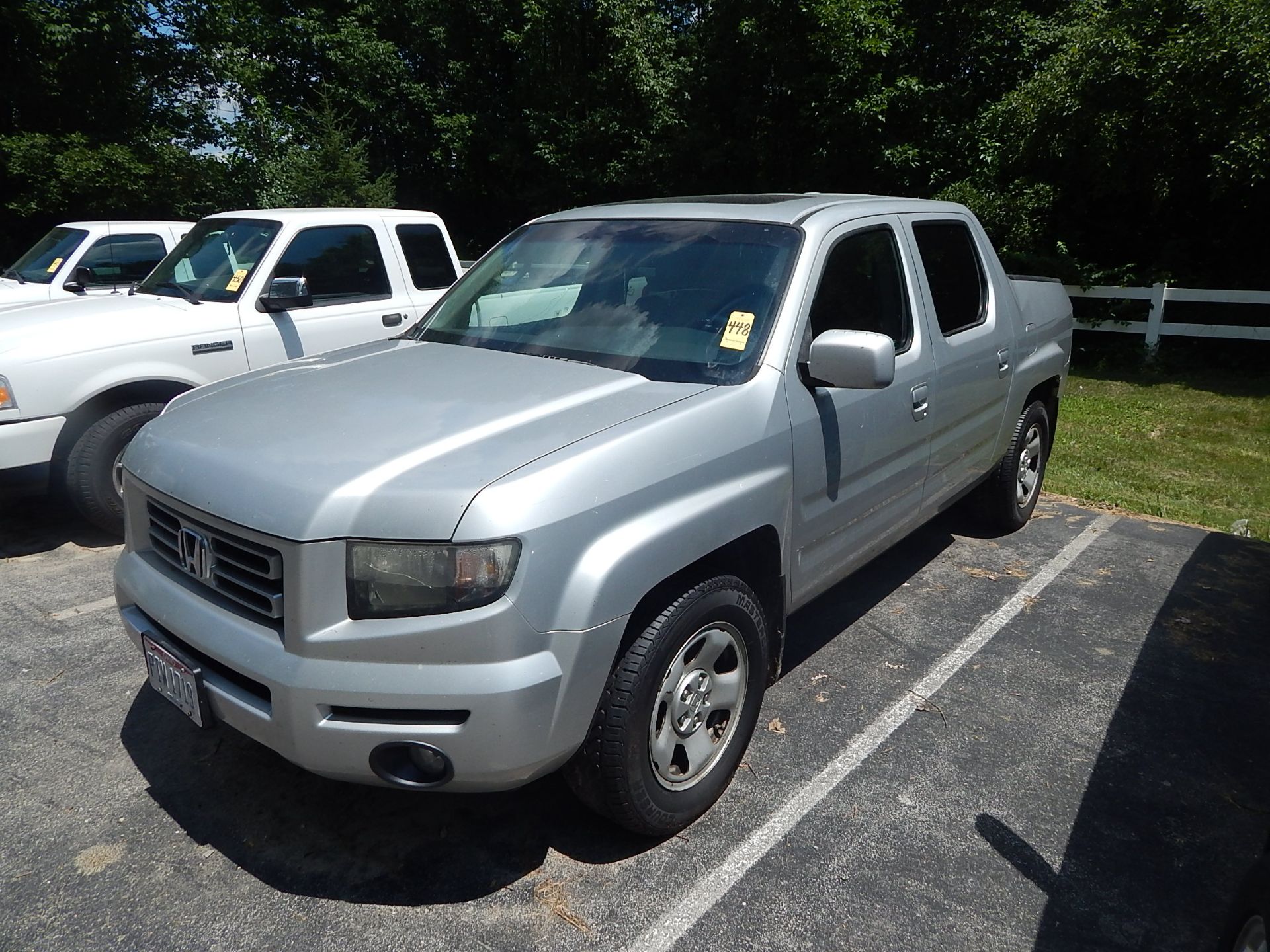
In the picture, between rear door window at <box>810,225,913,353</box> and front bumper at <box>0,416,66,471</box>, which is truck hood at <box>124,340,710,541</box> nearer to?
rear door window at <box>810,225,913,353</box>

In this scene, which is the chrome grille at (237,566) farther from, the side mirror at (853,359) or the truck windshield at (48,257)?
the truck windshield at (48,257)

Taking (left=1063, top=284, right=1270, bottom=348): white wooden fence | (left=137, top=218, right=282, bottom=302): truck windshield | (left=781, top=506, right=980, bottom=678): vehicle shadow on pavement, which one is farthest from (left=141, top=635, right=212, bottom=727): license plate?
(left=1063, top=284, right=1270, bottom=348): white wooden fence

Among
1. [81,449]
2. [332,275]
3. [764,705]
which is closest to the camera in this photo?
[764,705]

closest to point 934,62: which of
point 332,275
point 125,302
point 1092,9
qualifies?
point 1092,9

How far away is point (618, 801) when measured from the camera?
2.72 metres

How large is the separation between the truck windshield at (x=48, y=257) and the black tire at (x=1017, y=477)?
868 centimetres

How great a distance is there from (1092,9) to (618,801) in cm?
1293

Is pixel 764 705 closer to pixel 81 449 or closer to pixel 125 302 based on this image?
pixel 81 449

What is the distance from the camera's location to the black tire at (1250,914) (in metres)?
2.01

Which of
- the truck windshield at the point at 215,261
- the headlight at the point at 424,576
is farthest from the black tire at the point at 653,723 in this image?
the truck windshield at the point at 215,261

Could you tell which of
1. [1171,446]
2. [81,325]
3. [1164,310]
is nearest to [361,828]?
[81,325]

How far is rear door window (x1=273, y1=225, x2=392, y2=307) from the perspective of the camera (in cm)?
639

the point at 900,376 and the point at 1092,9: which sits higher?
the point at 1092,9

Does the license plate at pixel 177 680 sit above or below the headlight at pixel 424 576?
below
